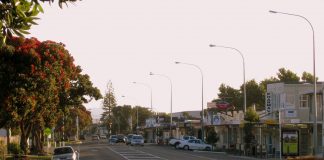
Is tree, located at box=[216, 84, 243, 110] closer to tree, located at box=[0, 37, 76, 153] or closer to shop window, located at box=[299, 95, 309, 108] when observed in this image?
shop window, located at box=[299, 95, 309, 108]

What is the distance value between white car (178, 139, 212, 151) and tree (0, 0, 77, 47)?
67.7 metres

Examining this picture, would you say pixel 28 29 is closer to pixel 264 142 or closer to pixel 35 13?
pixel 35 13

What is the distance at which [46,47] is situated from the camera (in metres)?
41.1

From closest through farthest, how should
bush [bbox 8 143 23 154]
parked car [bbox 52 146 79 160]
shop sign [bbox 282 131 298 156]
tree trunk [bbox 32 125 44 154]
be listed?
parked car [bbox 52 146 79 160] < shop sign [bbox 282 131 298 156] < bush [bbox 8 143 23 154] < tree trunk [bbox 32 125 44 154]

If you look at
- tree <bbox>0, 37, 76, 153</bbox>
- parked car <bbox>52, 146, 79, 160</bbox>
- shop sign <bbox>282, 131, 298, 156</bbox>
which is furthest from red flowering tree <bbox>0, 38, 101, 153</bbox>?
shop sign <bbox>282, 131, 298, 156</bbox>

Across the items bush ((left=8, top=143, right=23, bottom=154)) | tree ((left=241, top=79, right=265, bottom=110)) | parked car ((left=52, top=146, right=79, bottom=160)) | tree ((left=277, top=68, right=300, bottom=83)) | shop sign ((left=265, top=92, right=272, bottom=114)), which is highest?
tree ((left=277, top=68, right=300, bottom=83))

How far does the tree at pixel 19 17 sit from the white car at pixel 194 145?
222 ft

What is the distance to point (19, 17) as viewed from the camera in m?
8.38

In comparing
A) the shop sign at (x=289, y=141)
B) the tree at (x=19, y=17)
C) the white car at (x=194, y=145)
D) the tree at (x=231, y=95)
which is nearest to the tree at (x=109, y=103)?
the tree at (x=231, y=95)

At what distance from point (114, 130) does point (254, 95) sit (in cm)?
7194

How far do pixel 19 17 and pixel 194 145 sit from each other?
6887 centimetres

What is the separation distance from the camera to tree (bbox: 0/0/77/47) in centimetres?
835

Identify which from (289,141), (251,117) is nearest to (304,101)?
(251,117)

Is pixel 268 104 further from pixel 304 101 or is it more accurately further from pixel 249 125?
pixel 249 125
